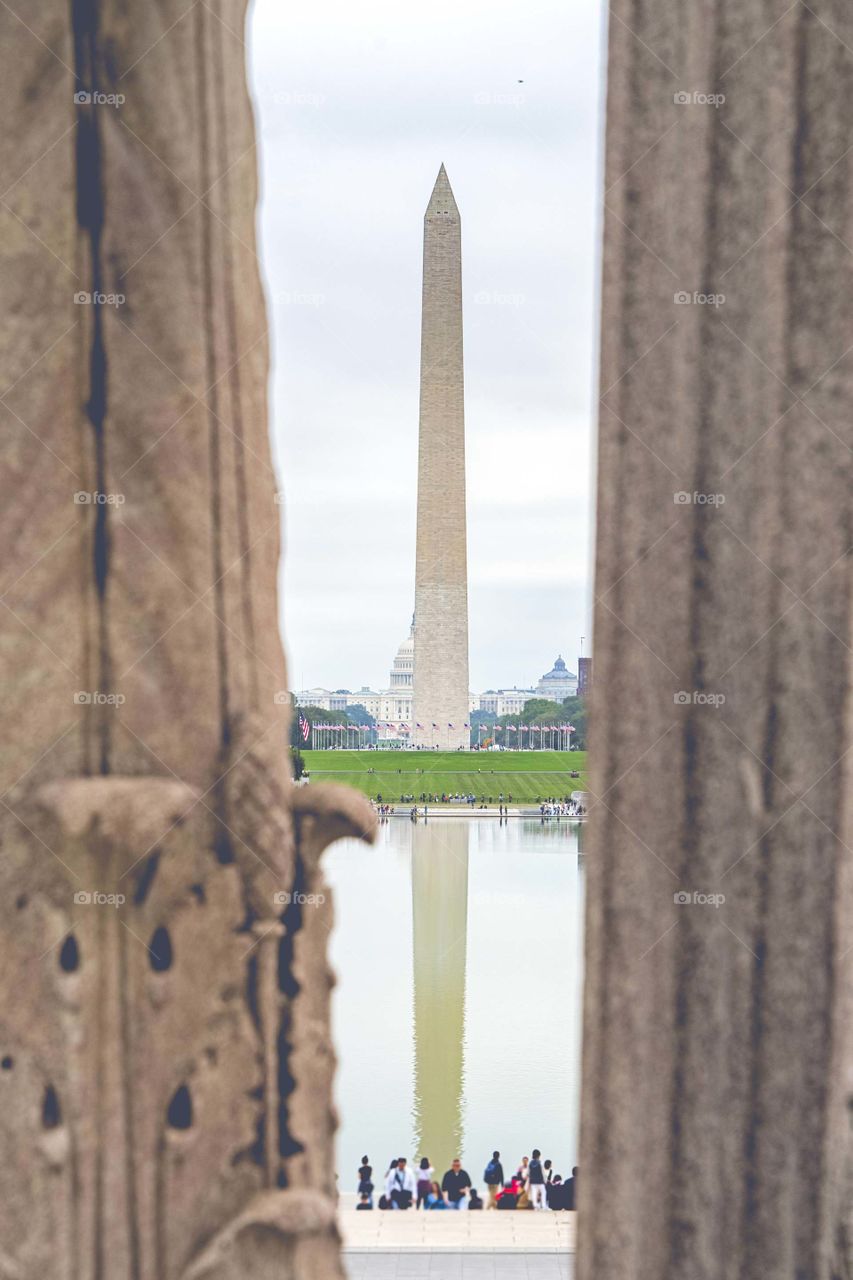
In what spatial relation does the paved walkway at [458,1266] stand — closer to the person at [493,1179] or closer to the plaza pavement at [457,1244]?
the plaza pavement at [457,1244]

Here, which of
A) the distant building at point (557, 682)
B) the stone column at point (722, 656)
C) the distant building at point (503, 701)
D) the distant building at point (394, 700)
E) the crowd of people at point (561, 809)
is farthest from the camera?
the distant building at point (557, 682)

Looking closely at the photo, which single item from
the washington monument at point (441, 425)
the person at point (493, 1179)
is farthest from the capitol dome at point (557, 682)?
the person at point (493, 1179)

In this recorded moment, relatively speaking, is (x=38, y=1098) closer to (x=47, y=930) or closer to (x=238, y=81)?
(x=47, y=930)

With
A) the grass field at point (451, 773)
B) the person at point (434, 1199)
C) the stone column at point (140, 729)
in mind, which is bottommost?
the person at point (434, 1199)

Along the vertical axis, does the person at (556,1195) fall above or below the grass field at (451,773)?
below

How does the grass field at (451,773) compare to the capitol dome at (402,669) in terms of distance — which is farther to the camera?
the capitol dome at (402,669)

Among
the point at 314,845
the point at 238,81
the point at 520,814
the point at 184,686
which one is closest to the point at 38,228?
the point at 238,81

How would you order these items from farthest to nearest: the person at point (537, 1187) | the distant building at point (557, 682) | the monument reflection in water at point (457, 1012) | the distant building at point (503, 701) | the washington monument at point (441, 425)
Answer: the distant building at point (557, 682) < the distant building at point (503, 701) < the washington monument at point (441, 425) < the monument reflection in water at point (457, 1012) < the person at point (537, 1187)
